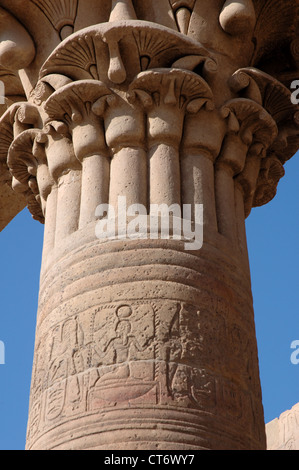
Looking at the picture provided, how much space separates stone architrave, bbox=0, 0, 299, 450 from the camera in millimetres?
4508

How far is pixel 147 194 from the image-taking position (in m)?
5.18

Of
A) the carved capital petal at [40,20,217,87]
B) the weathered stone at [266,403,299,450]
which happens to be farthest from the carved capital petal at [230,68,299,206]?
the weathered stone at [266,403,299,450]

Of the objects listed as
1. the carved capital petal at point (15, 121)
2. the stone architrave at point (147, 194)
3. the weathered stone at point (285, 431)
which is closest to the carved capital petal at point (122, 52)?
the stone architrave at point (147, 194)

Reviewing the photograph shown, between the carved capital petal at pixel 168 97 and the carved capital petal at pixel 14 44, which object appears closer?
the carved capital petal at pixel 168 97

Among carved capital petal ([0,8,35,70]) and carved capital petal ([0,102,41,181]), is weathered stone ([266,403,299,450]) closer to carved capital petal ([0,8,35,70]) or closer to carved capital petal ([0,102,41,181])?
carved capital petal ([0,102,41,181])

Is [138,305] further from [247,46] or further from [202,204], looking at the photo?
[247,46]

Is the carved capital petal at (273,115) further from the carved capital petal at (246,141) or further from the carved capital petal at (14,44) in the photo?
the carved capital petal at (14,44)

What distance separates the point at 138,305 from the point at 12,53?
2164 mm

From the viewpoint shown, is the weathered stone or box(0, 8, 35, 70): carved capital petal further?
the weathered stone

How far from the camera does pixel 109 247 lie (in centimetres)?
496

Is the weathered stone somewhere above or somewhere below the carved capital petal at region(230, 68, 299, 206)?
below

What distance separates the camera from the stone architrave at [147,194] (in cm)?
451

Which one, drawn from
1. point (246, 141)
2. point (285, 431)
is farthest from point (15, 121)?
point (285, 431)

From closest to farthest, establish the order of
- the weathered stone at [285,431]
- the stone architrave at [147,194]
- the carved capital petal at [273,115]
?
the stone architrave at [147,194] < the carved capital petal at [273,115] < the weathered stone at [285,431]
